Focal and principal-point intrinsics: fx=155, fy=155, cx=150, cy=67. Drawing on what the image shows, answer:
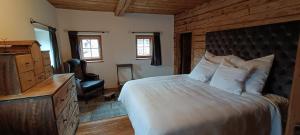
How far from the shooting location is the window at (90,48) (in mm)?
4234

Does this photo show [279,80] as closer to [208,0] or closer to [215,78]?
[215,78]

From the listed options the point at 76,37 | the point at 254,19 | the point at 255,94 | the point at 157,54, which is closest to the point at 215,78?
the point at 255,94

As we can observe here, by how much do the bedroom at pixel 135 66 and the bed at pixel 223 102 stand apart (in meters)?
0.01

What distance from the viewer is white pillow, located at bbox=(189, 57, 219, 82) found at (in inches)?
99.8

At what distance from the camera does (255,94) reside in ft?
6.22

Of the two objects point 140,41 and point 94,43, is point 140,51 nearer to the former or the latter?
point 140,41

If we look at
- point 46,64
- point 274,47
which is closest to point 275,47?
point 274,47

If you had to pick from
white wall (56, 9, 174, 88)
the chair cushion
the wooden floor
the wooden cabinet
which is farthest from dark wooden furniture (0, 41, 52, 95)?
white wall (56, 9, 174, 88)

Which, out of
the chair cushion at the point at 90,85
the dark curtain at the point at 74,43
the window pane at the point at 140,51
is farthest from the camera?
the window pane at the point at 140,51

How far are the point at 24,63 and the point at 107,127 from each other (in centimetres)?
150

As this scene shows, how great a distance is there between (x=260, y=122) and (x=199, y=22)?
2.59 meters

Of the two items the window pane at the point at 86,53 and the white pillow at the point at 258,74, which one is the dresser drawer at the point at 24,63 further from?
the window pane at the point at 86,53

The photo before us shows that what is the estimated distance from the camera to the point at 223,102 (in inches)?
66.0

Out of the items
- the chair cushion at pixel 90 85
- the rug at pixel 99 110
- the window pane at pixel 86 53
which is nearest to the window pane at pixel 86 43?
the window pane at pixel 86 53
